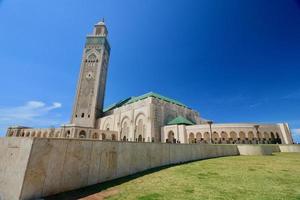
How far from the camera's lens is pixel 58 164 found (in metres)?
5.34

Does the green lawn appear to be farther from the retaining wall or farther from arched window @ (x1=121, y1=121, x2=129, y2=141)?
arched window @ (x1=121, y1=121, x2=129, y2=141)

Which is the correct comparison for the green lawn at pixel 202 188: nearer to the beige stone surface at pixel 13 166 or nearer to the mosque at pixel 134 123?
the beige stone surface at pixel 13 166

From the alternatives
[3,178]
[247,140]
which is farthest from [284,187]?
[247,140]

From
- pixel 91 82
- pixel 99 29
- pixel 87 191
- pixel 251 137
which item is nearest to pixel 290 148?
pixel 251 137

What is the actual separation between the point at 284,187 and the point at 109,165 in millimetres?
7302

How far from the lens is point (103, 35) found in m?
58.0

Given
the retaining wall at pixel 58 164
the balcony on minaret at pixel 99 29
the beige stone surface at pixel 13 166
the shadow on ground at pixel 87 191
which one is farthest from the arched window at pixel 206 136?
the balcony on minaret at pixel 99 29

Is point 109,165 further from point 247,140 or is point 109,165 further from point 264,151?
point 247,140

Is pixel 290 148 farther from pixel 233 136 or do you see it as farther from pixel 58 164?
pixel 58 164

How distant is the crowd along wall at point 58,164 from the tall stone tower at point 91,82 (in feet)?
149

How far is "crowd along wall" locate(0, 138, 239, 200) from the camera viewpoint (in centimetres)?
462

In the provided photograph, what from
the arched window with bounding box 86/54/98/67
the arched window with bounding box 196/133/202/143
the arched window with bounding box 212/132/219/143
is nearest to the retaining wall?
the arched window with bounding box 196/133/202/143

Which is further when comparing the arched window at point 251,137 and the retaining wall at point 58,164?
the arched window at point 251,137

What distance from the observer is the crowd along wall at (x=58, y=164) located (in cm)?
462
